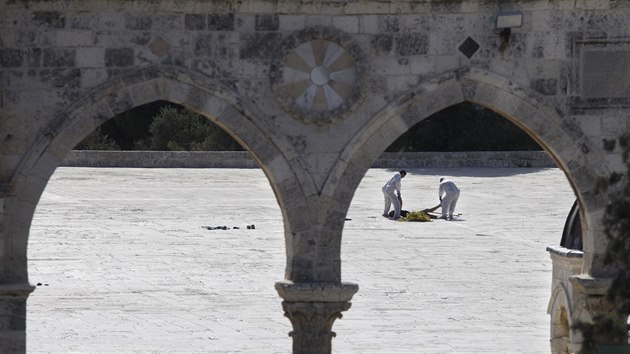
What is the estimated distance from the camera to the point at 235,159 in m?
50.7

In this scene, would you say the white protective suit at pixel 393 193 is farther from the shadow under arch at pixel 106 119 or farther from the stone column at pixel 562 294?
the shadow under arch at pixel 106 119

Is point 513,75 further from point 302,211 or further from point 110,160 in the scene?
point 110,160

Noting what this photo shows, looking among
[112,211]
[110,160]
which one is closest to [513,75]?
[112,211]

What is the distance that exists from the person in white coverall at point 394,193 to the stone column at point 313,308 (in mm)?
22558

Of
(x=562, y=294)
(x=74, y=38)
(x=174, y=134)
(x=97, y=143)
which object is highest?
(x=174, y=134)

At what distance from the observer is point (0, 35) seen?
1439 centimetres

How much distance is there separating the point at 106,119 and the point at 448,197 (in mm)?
24575

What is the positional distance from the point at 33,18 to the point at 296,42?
237cm

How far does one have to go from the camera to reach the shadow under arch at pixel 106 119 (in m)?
14.4

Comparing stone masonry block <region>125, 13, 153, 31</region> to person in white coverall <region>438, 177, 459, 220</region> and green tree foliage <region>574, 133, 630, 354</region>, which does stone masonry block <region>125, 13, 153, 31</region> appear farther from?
person in white coverall <region>438, 177, 459, 220</region>

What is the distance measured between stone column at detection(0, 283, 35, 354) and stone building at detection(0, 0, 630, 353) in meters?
0.02

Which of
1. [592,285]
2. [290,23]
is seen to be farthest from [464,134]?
[290,23]

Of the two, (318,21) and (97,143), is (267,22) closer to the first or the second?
(318,21)

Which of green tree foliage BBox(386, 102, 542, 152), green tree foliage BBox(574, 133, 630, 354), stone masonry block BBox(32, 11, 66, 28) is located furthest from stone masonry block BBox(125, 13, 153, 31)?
green tree foliage BBox(386, 102, 542, 152)
